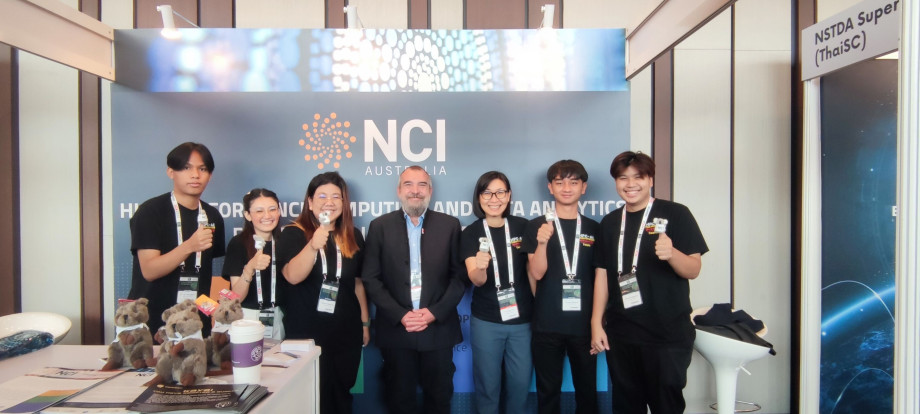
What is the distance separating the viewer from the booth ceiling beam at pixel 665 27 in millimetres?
2248

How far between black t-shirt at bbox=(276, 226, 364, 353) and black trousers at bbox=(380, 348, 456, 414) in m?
0.28

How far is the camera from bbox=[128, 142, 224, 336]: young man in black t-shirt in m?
2.66

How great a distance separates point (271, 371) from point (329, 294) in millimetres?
985

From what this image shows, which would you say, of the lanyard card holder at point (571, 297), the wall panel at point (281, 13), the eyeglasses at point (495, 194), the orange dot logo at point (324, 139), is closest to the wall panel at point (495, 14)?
the wall panel at point (281, 13)

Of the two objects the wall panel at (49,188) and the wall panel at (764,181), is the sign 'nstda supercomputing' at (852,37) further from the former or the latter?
the wall panel at (49,188)

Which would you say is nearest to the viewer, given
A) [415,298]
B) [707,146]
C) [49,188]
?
[415,298]

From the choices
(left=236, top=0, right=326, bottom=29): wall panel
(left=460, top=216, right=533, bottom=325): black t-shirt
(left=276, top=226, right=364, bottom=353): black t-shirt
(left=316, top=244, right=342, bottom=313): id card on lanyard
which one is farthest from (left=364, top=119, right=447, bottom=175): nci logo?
(left=236, top=0, right=326, bottom=29): wall panel

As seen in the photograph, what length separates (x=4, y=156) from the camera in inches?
131

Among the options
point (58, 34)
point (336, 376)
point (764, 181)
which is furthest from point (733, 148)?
point (58, 34)

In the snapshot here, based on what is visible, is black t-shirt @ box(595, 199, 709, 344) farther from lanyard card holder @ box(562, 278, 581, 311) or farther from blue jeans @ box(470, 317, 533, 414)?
blue jeans @ box(470, 317, 533, 414)

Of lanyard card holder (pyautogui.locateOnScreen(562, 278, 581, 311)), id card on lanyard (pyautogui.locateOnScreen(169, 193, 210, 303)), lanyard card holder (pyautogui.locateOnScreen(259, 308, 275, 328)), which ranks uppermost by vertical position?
id card on lanyard (pyautogui.locateOnScreen(169, 193, 210, 303))

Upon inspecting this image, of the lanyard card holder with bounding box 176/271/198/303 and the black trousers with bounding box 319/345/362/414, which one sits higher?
the lanyard card holder with bounding box 176/271/198/303

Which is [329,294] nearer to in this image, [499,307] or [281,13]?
[499,307]

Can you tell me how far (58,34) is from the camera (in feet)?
8.95
